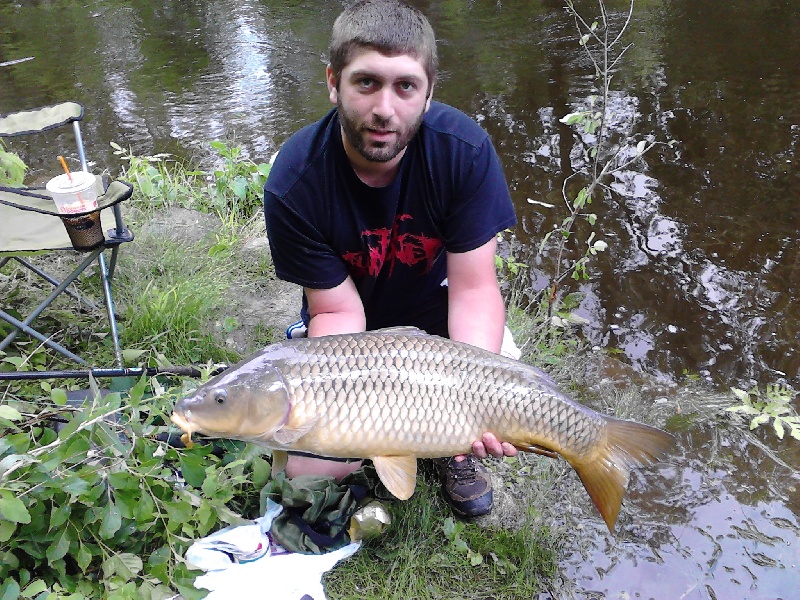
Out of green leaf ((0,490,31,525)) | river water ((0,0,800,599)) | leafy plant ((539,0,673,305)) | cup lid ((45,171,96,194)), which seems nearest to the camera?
green leaf ((0,490,31,525))

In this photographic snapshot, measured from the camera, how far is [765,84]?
14.7 ft

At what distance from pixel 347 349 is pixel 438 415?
0.73 ft

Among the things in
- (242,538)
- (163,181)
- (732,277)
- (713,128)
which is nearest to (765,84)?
(713,128)

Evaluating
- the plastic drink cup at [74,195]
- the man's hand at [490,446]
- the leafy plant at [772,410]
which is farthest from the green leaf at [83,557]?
the leafy plant at [772,410]

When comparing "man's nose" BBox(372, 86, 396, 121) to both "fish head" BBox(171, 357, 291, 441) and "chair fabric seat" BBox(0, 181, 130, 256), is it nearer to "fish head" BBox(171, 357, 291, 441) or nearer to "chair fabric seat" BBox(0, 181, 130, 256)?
"fish head" BBox(171, 357, 291, 441)

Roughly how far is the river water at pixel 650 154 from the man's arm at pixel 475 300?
601mm

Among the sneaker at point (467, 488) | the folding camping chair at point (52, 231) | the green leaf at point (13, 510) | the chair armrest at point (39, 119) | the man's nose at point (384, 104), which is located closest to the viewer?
the green leaf at point (13, 510)

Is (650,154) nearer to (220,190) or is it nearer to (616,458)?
(220,190)

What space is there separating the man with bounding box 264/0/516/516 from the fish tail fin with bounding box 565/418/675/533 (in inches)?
13.6

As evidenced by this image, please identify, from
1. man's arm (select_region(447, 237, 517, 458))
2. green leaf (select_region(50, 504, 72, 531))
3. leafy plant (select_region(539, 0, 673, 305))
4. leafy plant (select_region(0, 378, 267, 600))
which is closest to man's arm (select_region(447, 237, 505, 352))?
man's arm (select_region(447, 237, 517, 458))

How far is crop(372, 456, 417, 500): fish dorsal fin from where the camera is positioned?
1.40 m

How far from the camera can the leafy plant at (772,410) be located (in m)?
1.93

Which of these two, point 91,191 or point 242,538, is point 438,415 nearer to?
point 242,538

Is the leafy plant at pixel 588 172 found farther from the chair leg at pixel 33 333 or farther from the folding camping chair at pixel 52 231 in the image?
the chair leg at pixel 33 333
